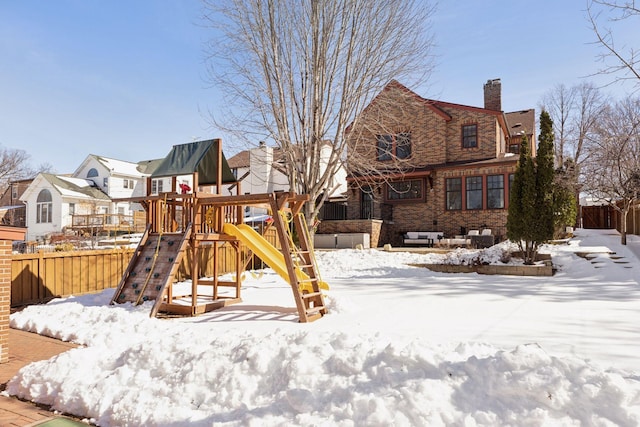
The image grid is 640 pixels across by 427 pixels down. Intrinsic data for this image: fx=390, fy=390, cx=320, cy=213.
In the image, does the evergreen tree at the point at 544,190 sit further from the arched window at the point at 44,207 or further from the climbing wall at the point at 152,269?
the arched window at the point at 44,207

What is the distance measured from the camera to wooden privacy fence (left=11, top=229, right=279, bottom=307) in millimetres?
8211

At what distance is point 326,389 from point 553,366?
76.8 inches

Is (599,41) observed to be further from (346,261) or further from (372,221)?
(372,221)

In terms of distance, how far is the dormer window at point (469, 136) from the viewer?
22.6 metres

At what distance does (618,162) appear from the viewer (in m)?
13.4

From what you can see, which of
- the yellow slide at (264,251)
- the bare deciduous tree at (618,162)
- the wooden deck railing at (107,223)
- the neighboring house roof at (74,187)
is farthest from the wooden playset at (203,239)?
the neighboring house roof at (74,187)

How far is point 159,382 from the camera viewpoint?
13.0ft

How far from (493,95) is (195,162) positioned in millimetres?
24321

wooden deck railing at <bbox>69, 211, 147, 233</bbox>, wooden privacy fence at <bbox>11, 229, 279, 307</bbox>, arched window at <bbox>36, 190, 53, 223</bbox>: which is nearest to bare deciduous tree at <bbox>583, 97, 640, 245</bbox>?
wooden privacy fence at <bbox>11, 229, 279, 307</bbox>

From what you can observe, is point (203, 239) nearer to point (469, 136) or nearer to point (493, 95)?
point (469, 136)

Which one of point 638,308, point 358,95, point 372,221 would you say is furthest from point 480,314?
point 372,221

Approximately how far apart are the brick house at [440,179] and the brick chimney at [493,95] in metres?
2.78

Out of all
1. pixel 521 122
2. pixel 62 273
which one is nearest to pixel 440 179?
pixel 521 122

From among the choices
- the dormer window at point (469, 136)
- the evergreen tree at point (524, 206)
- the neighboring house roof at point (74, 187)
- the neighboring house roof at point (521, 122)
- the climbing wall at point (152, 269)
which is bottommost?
the climbing wall at point (152, 269)
